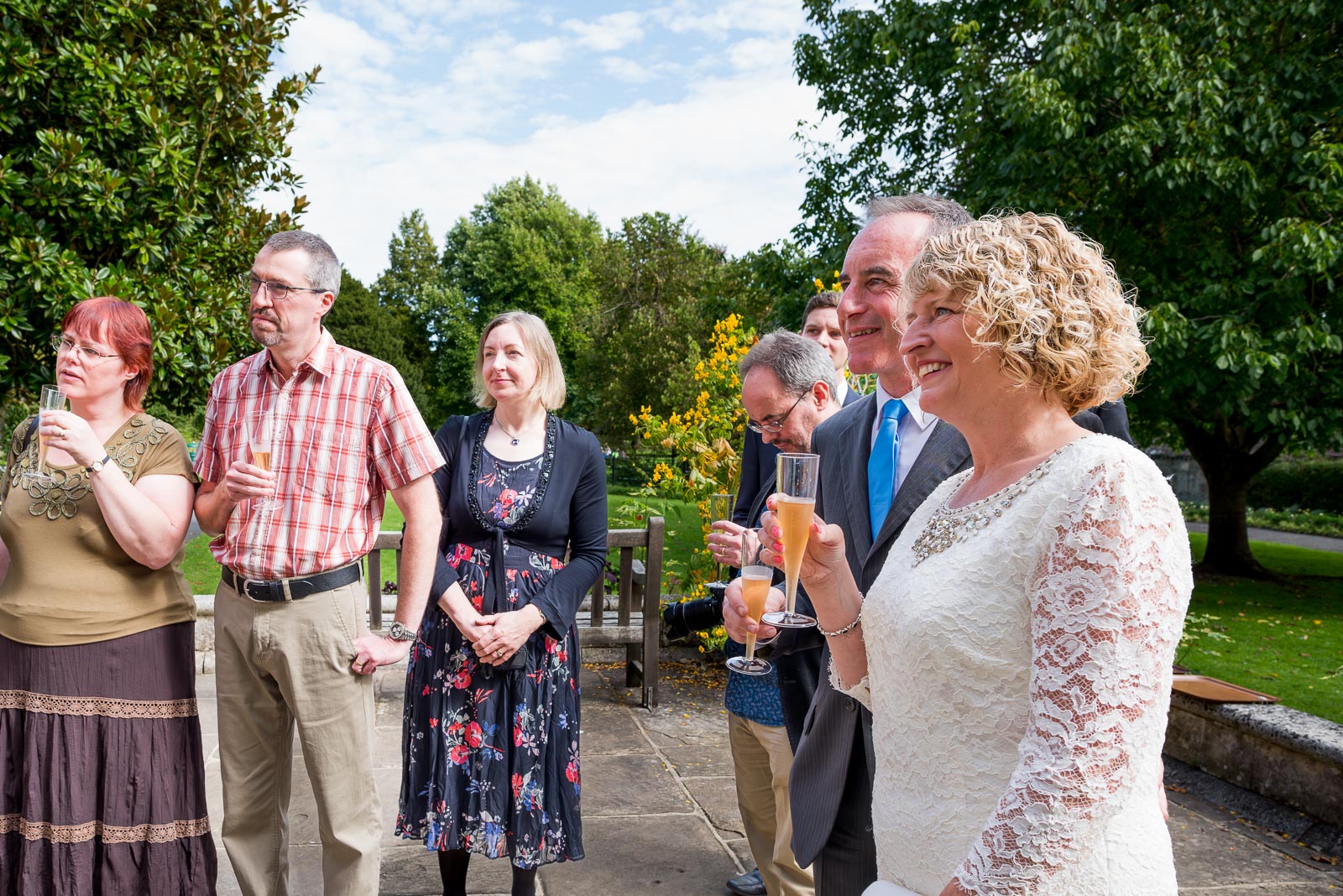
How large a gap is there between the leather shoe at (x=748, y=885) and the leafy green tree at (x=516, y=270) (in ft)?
124

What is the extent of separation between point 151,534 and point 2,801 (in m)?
1.02

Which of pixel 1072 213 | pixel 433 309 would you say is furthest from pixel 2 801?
pixel 433 309

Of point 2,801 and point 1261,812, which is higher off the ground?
point 2,801

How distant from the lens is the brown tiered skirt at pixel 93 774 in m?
2.91

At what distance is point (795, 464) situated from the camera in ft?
6.00

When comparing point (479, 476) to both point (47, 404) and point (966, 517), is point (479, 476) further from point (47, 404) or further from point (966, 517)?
point (966, 517)

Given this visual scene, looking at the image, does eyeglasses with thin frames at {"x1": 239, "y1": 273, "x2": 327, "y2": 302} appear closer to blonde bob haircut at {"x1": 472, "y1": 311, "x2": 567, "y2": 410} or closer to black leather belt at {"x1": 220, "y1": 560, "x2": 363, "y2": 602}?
blonde bob haircut at {"x1": 472, "y1": 311, "x2": 567, "y2": 410}

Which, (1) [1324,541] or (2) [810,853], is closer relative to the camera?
(2) [810,853]

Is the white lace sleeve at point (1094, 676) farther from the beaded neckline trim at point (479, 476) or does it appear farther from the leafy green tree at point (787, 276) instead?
the leafy green tree at point (787, 276)

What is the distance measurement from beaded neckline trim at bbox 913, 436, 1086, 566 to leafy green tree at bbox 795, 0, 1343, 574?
7.71 m

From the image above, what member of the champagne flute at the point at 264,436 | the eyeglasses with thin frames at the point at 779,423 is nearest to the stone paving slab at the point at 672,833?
the champagne flute at the point at 264,436

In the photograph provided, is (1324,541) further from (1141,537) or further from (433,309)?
(433,309)

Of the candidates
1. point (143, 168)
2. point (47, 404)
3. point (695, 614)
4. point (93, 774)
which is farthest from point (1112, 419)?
point (143, 168)

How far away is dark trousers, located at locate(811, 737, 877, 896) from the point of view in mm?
2074
